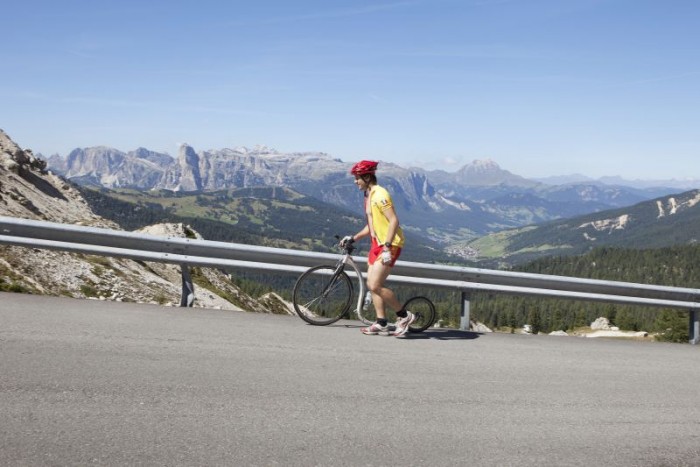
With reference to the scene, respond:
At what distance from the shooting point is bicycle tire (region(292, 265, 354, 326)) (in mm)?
9984

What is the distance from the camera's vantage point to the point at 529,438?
562 cm

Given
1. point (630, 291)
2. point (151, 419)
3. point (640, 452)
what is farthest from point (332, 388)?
point (630, 291)

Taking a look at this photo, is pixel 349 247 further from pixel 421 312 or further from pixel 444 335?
pixel 444 335

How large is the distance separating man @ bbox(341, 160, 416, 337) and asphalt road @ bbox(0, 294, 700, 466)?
37 centimetres

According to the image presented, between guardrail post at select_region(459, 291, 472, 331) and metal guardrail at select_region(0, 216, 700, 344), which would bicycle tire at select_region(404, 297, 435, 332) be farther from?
guardrail post at select_region(459, 291, 472, 331)

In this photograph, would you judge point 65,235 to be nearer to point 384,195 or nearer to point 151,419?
point 384,195

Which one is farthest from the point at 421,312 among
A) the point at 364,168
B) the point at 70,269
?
the point at 70,269

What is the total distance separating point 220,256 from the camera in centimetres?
1120

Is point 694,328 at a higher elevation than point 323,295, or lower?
lower

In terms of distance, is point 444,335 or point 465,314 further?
point 465,314

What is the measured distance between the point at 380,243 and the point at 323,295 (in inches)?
63.5

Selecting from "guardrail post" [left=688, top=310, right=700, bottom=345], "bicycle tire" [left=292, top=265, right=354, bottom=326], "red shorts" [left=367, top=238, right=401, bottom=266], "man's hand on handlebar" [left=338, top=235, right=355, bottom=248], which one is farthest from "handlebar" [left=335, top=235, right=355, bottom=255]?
"guardrail post" [left=688, top=310, right=700, bottom=345]

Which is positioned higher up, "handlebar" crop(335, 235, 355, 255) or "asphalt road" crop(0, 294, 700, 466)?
"handlebar" crop(335, 235, 355, 255)

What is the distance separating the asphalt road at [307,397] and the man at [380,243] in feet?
1.22
